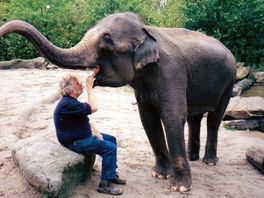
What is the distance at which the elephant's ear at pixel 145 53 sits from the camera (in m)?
5.07

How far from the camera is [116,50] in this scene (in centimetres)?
497

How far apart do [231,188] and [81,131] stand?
6.67 feet

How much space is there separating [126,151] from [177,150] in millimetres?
1762

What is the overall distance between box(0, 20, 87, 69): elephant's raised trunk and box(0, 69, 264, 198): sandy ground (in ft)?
4.45

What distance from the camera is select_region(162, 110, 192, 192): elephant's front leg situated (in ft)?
17.5

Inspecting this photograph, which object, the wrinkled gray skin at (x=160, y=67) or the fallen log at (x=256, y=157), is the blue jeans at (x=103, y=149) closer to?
the wrinkled gray skin at (x=160, y=67)

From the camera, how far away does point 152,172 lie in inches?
237

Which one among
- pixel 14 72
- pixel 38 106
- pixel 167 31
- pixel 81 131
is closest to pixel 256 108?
pixel 38 106

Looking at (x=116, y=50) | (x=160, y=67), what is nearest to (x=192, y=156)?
(x=160, y=67)

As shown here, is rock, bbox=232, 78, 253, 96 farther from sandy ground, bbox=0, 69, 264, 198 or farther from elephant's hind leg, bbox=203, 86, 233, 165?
elephant's hind leg, bbox=203, 86, 233, 165

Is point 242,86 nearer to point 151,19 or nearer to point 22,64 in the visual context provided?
point 151,19

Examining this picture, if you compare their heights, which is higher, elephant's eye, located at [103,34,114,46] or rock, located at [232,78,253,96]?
elephant's eye, located at [103,34,114,46]

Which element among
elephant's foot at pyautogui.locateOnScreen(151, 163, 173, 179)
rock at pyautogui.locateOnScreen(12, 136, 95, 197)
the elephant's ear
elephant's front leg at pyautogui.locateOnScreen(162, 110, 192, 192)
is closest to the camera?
rock at pyautogui.locateOnScreen(12, 136, 95, 197)

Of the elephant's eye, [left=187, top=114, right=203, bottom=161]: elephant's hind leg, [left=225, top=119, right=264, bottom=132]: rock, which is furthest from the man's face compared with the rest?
[left=225, top=119, right=264, bottom=132]: rock
